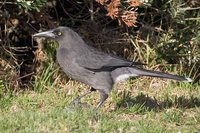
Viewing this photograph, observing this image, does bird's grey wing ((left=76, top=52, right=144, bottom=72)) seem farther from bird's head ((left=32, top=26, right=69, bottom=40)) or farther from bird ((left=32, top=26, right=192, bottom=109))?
bird's head ((left=32, top=26, right=69, bottom=40))

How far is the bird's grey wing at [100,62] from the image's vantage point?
7938 mm

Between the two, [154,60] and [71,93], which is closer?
[71,93]

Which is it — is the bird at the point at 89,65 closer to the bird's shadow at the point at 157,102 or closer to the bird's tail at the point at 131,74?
the bird's tail at the point at 131,74

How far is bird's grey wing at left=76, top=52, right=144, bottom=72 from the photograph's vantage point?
794 cm

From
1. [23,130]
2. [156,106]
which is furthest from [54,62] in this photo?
[23,130]

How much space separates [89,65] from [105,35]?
8.52 feet

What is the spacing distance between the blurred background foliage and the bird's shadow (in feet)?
4.16

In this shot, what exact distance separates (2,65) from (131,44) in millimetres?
2340

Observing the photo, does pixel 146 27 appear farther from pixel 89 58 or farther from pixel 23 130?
pixel 23 130

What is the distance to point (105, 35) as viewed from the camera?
10477 mm

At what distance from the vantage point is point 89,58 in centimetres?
801

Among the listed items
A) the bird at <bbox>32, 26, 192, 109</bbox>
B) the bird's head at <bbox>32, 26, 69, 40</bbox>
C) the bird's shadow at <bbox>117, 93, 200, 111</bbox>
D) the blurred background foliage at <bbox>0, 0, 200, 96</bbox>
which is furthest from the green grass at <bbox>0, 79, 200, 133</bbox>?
the bird's head at <bbox>32, 26, 69, 40</bbox>

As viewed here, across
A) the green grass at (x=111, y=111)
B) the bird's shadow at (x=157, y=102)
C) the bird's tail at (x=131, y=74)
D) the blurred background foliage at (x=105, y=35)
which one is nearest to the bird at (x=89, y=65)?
the bird's tail at (x=131, y=74)

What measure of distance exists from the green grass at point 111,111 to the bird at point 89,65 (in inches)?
14.0
